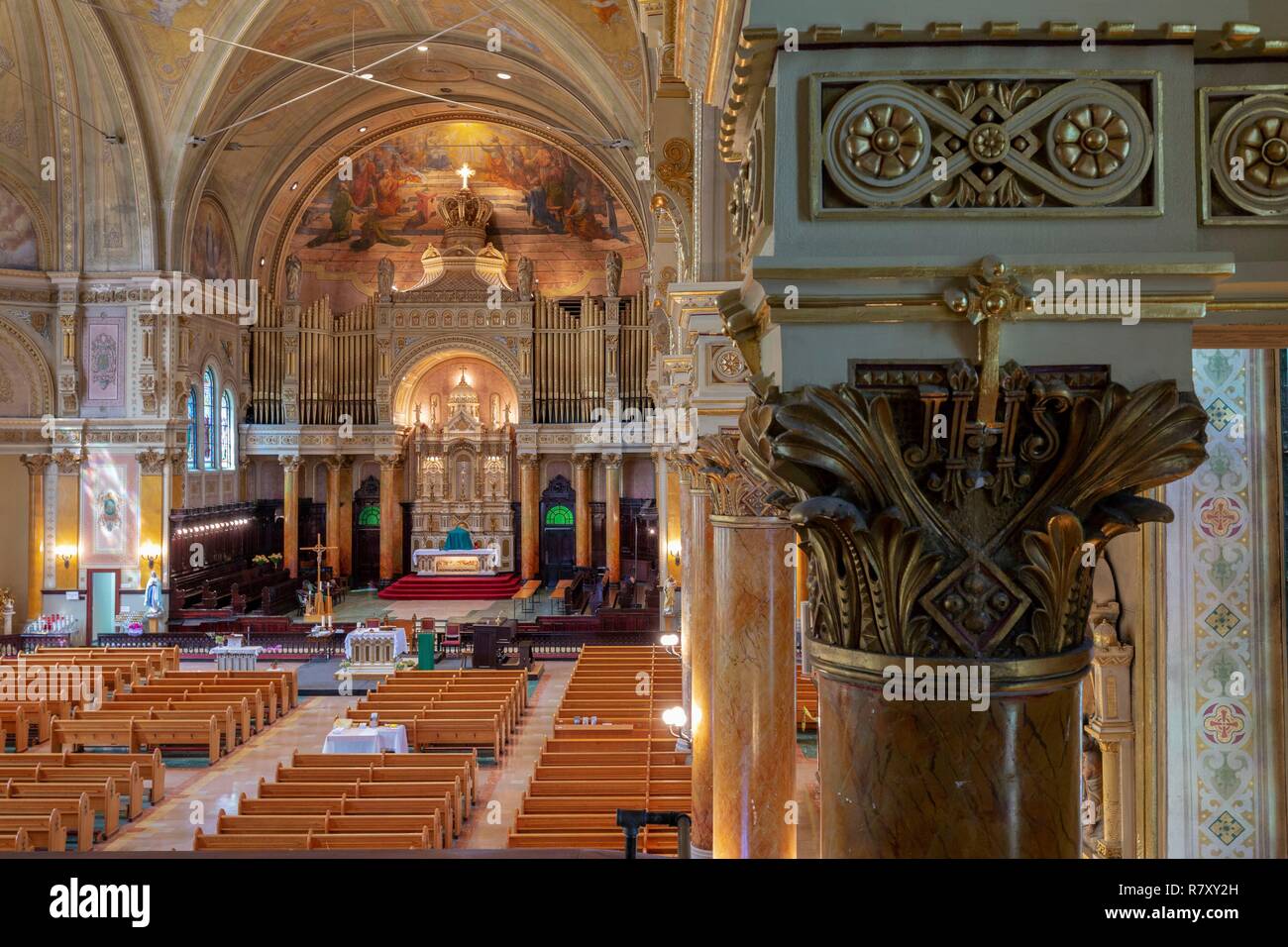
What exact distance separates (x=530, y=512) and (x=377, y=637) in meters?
11.1

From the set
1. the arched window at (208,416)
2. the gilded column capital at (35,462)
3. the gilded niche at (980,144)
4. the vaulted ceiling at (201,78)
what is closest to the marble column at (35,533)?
the gilded column capital at (35,462)

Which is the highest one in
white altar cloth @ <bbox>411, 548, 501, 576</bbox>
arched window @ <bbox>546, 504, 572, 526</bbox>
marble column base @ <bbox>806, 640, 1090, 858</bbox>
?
marble column base @ <bbox>806, 640, 1090, 858</bbox>

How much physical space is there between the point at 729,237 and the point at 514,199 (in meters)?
24.3

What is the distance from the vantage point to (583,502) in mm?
29797

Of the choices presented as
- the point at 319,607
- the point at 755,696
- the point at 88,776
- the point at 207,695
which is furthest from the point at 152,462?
the point at 755,696

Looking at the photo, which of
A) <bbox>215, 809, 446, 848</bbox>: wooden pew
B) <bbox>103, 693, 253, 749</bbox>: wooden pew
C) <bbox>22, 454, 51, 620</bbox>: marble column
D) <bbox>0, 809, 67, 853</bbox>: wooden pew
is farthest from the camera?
<bbox>22, 454, 51, 620</bbox>: marble column

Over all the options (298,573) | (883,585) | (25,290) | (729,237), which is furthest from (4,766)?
(298,573)

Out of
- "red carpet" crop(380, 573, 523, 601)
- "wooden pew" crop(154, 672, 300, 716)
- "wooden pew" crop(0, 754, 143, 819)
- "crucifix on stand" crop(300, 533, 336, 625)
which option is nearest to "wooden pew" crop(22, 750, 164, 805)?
"wooden pew" crop(0, 754, 143, 819)

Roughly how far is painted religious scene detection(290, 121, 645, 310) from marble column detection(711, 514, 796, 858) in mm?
23705

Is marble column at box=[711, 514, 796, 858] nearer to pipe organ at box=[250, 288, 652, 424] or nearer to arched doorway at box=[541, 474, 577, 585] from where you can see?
pipe organ at box=[250, 288, 652, 424]

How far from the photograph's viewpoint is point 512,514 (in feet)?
101

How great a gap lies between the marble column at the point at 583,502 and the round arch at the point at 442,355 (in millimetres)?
2395

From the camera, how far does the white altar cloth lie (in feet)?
95.5

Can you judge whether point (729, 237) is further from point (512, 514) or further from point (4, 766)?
point (512, 514)
